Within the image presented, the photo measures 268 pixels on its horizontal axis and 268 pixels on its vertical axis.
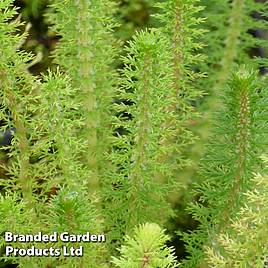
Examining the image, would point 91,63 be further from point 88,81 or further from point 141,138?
point 141,138

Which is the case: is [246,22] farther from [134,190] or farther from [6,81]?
[6,81]

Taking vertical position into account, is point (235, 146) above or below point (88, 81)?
below

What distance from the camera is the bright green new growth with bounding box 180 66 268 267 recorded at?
126 centimetres

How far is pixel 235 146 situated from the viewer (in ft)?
4.37

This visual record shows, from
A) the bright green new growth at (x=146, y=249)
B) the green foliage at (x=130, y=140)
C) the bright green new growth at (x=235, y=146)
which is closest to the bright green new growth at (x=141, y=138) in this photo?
the green foliage at (x=130, y=140)

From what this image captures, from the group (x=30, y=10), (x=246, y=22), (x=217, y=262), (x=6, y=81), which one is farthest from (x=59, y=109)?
(x=30, y=10)

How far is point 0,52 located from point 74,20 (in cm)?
23

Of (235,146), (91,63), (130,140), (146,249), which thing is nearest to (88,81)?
(91,63)

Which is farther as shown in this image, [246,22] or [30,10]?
[30,10]

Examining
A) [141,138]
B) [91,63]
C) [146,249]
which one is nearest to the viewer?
[146,249]

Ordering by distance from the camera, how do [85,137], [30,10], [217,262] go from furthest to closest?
1. [30,10]
2. [85,137]
3. [217,262]

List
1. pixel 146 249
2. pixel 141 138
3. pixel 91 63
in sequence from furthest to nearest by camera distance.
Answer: pixel 91 63
pixel 141 138
pixel 146 249

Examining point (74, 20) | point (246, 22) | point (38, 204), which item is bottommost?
point (38, 204)

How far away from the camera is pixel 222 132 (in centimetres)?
135
